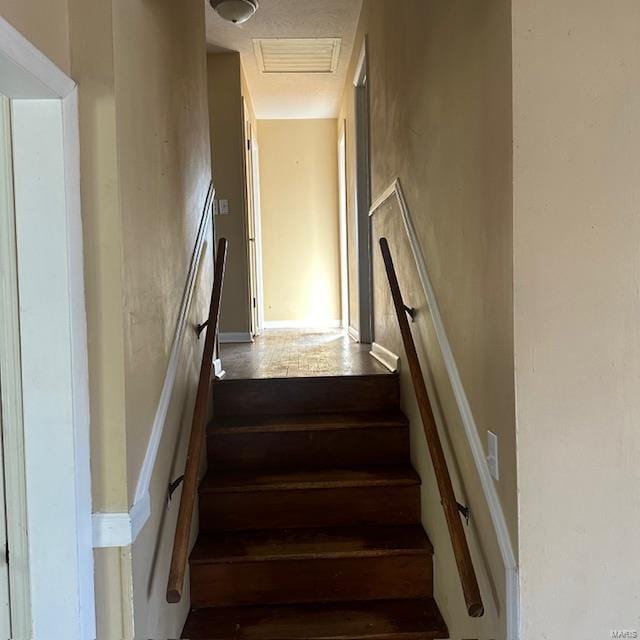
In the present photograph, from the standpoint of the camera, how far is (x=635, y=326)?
1.28 meters

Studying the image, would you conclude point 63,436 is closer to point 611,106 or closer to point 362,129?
point 611,106

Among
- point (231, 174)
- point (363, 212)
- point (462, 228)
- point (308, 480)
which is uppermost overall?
Answer: point (231, 174)

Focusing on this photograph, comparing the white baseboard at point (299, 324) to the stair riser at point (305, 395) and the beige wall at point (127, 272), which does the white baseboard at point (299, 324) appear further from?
the beige wall at point (127, 272)

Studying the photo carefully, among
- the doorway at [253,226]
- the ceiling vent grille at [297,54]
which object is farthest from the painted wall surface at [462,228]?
the doorway at [253,226]

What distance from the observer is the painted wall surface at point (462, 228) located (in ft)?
4.40

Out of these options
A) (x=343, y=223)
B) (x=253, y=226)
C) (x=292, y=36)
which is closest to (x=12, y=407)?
(x=292, y=36)

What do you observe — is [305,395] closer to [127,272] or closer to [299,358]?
[299,358]

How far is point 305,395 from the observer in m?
2.68

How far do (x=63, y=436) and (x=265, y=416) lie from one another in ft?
4.52

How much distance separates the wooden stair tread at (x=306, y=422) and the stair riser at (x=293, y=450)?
2 centimetres

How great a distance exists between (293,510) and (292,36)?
3421 millimetres

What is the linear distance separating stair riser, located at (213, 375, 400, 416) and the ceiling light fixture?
237cm

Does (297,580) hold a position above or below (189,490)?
below

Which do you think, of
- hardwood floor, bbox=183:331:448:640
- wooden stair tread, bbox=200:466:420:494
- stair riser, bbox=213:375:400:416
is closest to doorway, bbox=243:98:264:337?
stair riser, bbox=213:375:400:416
